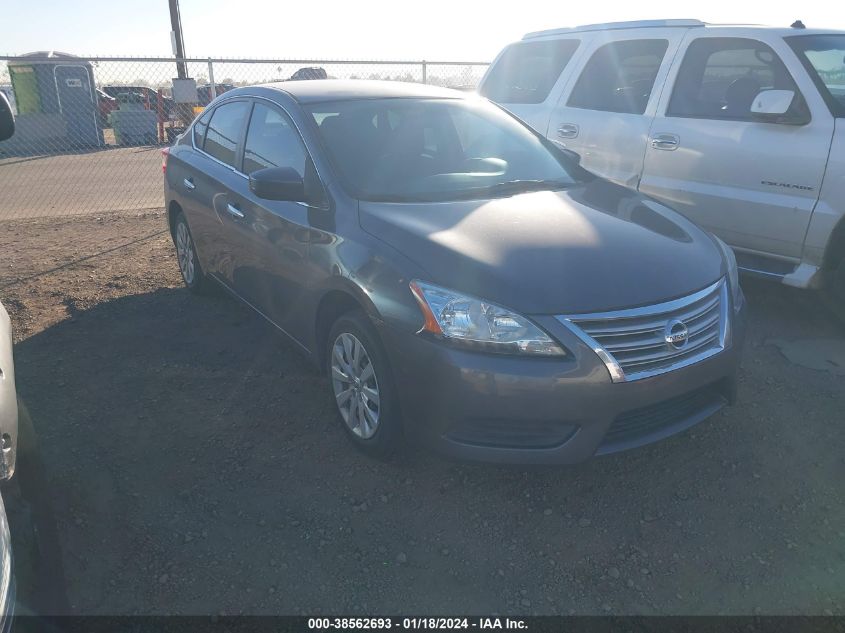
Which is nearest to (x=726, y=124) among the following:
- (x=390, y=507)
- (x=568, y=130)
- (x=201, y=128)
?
(x=568, y=130)

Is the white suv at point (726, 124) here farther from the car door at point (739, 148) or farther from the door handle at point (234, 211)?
the door handle at point (234, 211)

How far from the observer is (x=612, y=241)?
3.17 m

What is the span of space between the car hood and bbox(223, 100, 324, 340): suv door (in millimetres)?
491

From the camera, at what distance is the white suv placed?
457 cm

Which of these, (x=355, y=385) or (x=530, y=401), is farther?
(x=355, y=385)

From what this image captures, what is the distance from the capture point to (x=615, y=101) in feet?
19.1

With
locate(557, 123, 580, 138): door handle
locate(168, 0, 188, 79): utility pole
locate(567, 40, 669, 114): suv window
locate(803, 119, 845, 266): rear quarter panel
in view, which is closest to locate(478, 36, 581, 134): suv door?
locate(557, 123, 580, 138): door handle

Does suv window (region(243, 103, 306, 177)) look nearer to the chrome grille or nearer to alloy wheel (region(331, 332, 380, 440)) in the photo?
alloy wheel (region(331, 332, 380, 440))

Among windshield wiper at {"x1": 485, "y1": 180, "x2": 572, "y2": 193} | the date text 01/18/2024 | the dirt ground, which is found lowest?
the date text 01/18/2024

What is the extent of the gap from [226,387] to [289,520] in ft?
4.53

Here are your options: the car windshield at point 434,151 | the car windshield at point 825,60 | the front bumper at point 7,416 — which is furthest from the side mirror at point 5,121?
the car windshield at point 825,60

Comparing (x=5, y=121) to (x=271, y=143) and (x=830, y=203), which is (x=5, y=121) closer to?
(x=271, y=143)

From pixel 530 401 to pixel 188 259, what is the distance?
147 inches

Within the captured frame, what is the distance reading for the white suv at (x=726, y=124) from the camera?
4566mm
